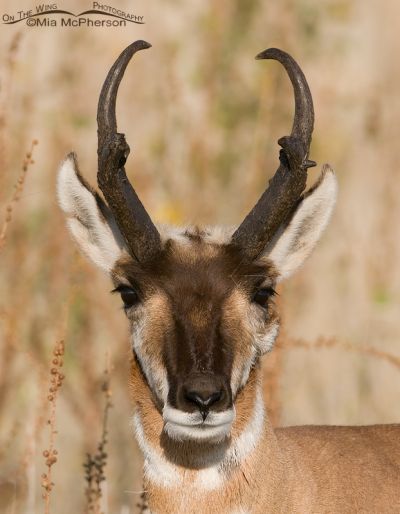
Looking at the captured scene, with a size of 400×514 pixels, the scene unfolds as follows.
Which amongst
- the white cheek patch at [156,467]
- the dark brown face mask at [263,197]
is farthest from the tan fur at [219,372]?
the dark brown face mask at [263,197]

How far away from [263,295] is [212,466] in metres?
1.11

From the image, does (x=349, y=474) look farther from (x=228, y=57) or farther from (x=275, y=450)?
(x=228, y=57)

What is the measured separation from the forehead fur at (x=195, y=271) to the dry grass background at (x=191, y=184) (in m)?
3.81

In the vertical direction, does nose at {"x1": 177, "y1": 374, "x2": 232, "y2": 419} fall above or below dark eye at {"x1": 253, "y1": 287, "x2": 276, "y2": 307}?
below

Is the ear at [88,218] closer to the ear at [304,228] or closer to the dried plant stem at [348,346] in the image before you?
the ear at [304,228]

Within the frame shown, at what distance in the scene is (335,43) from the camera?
1480 centimetres

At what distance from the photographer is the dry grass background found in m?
11.3

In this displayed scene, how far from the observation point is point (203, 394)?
5523 millimetres

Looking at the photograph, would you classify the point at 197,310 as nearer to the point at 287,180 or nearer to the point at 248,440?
the point at 248,440

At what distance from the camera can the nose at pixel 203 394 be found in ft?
18.2

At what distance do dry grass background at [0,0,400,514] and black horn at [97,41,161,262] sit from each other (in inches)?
161

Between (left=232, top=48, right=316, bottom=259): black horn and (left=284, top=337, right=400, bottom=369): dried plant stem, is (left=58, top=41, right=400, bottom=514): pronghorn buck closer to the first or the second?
(left=232, top=48, right=316, bottom=259): black horn

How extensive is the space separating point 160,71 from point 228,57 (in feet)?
3.06

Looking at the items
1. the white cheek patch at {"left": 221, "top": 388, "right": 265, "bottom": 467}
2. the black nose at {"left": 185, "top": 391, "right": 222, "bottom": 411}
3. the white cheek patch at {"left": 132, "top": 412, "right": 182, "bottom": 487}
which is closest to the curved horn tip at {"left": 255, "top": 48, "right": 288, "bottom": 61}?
the white cheek patch at {"left": 221, "top": 388, "right": 265, "bottom": 467}
